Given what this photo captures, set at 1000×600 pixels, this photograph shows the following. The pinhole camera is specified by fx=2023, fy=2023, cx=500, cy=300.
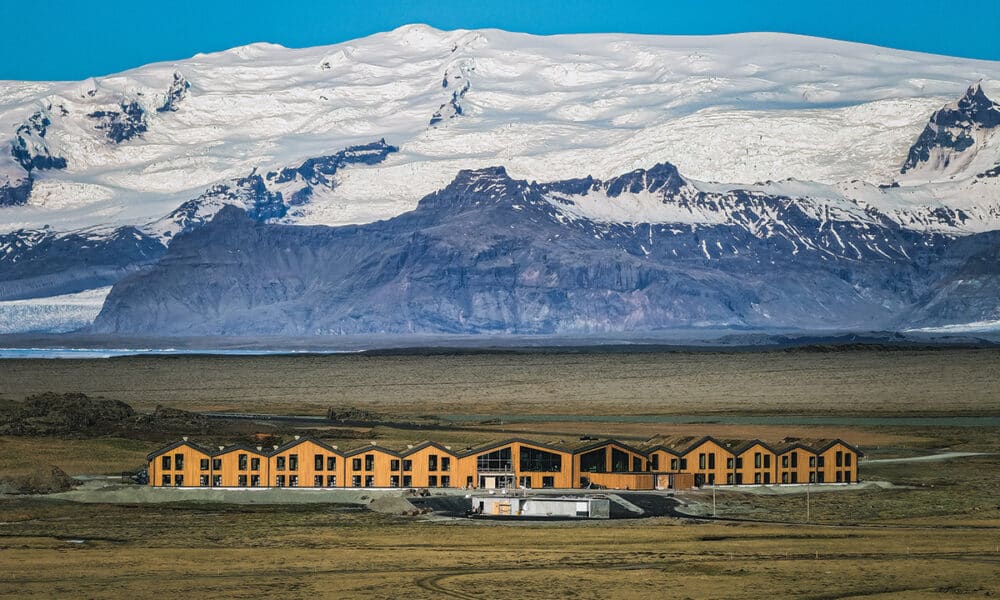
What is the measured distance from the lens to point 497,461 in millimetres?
107375

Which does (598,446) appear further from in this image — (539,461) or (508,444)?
(508,444)

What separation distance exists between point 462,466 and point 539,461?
4122 mm

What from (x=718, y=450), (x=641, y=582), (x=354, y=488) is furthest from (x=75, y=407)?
(x=641, y=582)

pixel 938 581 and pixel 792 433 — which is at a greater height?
pixel 792 433

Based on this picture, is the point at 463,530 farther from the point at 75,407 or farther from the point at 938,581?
the point at 75,407

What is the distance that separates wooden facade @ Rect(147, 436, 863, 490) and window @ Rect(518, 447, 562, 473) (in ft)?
0.17

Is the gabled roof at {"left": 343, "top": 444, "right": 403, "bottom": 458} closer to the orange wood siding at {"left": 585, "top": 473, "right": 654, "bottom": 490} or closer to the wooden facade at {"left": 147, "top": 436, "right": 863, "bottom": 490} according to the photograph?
the wooden facade at {"left": 147, "top": 436, "right": 863, "bottom": 490}

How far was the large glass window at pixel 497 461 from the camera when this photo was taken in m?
107

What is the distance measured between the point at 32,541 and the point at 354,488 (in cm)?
2738

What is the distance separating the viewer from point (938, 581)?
73.8 m

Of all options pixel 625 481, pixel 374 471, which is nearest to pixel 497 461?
pixel 374 471

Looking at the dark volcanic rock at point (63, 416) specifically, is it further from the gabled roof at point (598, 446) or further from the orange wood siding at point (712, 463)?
the orange wood siding at point (712, 463)

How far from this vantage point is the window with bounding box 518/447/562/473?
10744 centimetres

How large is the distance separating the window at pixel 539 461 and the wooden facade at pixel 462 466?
0.17 feet
